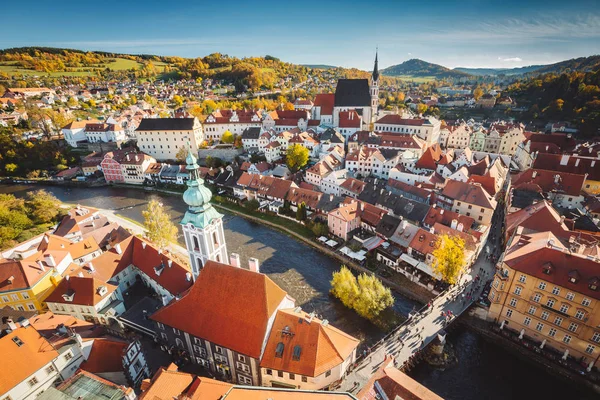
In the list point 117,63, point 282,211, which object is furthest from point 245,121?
point 117,63

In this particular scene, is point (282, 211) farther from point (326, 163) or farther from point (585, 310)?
point (585, 310)

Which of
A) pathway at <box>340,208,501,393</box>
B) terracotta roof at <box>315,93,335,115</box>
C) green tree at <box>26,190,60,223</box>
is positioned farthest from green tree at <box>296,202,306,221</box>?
terracotta roof at <box>315,93,335,115</box>

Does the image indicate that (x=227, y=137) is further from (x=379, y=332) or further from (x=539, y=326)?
(x=539, y=326)

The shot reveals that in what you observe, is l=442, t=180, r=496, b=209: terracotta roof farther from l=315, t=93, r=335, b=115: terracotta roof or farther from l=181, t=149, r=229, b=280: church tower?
l=315, t=93, r=335, b=115: terracotta roof

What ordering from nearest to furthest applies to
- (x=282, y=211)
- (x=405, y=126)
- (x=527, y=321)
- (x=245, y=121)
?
(x=527, y=321) < (x=282, y=211) < (x=405, y=126) < (x=245, y=121)

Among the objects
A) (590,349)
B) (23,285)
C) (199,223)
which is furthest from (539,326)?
(23,285)

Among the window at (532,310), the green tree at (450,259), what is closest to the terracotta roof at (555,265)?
the window at (532,310)

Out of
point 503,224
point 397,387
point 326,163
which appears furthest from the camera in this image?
point 326,163
